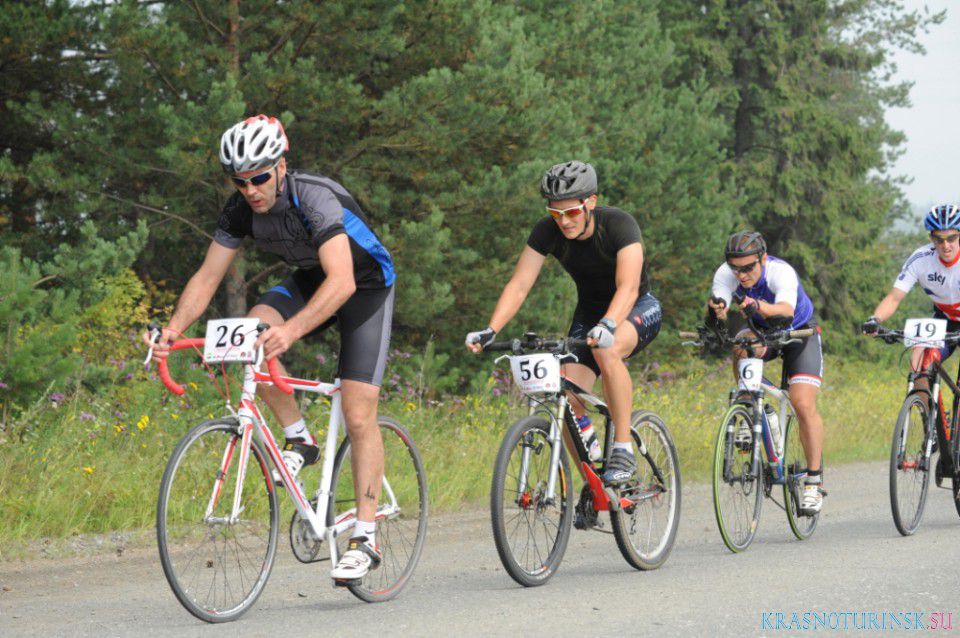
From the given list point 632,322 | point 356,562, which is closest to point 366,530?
point 356,562

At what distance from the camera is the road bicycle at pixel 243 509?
5535 mm

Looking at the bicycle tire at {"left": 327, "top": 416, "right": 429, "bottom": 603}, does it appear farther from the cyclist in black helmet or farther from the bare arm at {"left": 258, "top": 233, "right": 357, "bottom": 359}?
the cyclist in black helmet

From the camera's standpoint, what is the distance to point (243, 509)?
5.71m

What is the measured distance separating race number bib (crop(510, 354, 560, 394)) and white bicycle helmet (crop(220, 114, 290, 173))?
70.9 inches

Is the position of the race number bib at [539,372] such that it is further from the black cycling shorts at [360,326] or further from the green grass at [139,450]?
the green grass at [139,450]

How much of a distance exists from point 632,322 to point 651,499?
112 centimetres

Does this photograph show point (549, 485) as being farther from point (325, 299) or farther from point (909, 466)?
point (909, 466)

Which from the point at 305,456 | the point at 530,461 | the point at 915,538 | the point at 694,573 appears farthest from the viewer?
the point at 915,538

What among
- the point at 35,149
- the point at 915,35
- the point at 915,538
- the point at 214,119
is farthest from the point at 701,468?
the point at 915,35

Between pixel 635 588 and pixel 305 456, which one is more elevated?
pixel 305 456

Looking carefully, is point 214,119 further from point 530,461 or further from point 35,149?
point 530,461

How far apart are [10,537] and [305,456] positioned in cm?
244

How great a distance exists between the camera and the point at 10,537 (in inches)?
299

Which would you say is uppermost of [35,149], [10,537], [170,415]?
[35,149]
